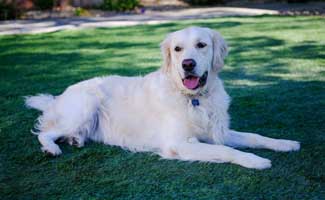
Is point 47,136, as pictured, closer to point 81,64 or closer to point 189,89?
point 189,89

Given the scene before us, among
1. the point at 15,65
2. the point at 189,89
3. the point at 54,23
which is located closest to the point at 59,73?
the point at 15,65

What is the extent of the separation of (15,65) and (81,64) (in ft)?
3.91

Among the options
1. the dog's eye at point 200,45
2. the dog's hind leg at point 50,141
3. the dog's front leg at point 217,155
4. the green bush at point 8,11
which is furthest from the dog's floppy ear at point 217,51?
the green bush at point 8,11

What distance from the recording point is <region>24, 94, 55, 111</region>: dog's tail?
5191mm

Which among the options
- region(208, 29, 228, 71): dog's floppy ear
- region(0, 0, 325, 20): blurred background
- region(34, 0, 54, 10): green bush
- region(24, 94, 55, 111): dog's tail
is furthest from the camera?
region(34, 0, 54, 10): green bush

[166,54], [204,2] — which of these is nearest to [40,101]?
[166,54]

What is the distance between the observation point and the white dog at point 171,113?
13.1 feet

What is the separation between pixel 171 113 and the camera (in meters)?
4.16

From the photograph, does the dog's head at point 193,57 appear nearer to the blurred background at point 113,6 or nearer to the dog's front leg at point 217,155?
the dog's front leg at point 217,155

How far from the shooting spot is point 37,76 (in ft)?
24.5

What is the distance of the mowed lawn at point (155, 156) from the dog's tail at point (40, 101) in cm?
11

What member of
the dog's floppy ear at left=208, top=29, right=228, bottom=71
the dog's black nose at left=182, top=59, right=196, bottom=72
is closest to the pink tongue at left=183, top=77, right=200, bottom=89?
the dog's black nose at left=182, top=59, right=196, bottom=72

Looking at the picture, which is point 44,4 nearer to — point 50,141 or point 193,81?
point 50,141

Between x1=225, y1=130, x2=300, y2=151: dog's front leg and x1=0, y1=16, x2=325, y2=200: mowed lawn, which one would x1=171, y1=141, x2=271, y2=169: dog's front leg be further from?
x1=225, y1=130, x2=300, y2=151: dog's front leg
